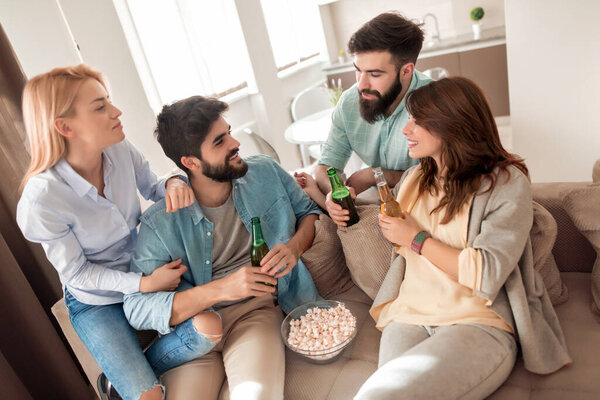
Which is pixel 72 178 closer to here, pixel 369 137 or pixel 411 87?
pixel 369 137

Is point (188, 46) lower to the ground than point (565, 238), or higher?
higher

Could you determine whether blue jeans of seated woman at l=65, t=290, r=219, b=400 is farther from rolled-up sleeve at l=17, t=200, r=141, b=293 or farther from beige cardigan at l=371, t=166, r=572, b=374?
beige cardigan at l=371, t=166, r=572, b=374

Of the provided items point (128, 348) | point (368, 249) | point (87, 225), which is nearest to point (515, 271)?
point (368, 249)

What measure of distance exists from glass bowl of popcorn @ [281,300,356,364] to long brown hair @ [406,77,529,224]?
491 millimetres

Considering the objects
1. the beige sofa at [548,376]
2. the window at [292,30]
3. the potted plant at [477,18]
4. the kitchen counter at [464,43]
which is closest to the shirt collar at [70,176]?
the beige sofa at [548,376]

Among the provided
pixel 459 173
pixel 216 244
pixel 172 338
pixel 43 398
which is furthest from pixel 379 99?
pixel 43 398

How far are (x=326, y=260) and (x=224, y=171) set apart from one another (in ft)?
1.75

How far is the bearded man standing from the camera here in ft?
6.00

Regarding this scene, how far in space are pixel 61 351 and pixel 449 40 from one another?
419 centimetres

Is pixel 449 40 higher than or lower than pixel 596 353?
higher

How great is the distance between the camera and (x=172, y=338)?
1542mm

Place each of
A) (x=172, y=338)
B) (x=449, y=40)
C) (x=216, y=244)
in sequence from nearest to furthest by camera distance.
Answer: (x=172, y=338), (x=216, y=244), (x=449, y=40)

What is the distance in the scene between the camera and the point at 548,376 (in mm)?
1205

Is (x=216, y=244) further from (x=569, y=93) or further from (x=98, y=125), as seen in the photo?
(x=569, y=93)
